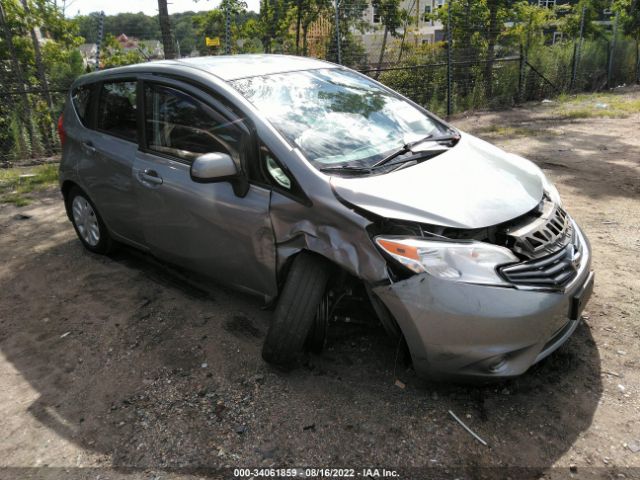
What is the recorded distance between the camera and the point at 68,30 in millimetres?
10898

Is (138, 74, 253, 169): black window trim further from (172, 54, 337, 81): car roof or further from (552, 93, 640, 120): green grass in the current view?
(552, 93, 640, 120): green grass

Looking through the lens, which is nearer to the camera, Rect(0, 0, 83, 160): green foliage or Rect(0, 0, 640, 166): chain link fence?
Rect(0, 0, 83, 160): green foliage

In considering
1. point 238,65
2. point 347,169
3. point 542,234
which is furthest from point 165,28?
point 542,234

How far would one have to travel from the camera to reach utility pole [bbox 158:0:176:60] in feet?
31.3

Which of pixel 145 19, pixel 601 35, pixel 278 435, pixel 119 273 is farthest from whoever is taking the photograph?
pixel 601 35

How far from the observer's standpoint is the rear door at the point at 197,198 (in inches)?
120

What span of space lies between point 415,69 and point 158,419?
33.8 ft

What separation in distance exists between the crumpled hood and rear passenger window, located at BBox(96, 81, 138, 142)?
1.94m

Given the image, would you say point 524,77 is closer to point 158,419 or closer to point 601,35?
point 601,35

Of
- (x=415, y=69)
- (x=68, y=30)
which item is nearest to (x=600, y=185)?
(x=415, y=69)

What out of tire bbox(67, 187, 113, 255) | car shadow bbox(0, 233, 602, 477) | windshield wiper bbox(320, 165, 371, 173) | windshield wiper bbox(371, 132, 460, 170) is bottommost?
car shadow bbox(0, 233, 602, 477)

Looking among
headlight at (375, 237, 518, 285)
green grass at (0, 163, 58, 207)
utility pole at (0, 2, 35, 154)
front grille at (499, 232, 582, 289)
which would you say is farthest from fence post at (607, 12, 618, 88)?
headlight at (375, 237, 518, 285)

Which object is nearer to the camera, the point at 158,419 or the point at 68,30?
the point at 158,419

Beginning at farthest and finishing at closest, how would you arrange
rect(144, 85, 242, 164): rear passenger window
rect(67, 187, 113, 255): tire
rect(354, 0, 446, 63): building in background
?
rect(354, 0, 446, 63): building in background, rect(67, 187, 113, 255): tire, rect(144, 85, 242, 164): rear passenger window
